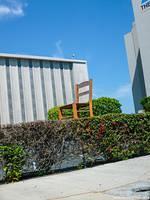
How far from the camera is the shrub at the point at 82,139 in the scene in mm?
5812

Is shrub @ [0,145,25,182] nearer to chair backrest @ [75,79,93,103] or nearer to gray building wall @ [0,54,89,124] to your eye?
chair backrest @ [75,79,93,103]

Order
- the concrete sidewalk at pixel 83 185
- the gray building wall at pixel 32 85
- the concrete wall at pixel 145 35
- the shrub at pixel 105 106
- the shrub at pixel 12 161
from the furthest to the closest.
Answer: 1. the gray building wall at pixel 32 85
2. the concrete wall at pixel 145 35
3. the shrub at pixel 105 106
4. the shrub at pixel 12 161
5. the concrete sidewalk at pixel 83 185

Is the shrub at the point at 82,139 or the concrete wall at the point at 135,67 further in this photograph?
the concrete wall at the point at 135,67

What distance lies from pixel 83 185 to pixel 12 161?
1.54 metres

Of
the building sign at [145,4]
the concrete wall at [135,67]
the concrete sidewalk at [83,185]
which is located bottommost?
the concrete sidewalk at [83,185]

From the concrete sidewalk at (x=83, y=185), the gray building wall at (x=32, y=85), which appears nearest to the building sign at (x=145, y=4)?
the concrete sidewalk at (x=83, y=185)

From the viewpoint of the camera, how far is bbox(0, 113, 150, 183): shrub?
19.1 ft

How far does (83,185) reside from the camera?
4.53 m

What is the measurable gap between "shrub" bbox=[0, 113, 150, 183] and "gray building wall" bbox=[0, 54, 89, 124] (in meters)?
18.7

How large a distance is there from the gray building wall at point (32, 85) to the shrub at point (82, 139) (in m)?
18.7

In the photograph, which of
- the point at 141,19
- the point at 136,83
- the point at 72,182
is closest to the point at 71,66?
the point at 136,83

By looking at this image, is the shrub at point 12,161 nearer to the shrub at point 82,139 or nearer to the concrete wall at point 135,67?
the shrub at point 82,139

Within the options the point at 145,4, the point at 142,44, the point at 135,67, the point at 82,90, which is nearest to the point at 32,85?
the point at 135,67

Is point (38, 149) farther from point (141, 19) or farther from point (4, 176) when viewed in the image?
point (141, 19)
